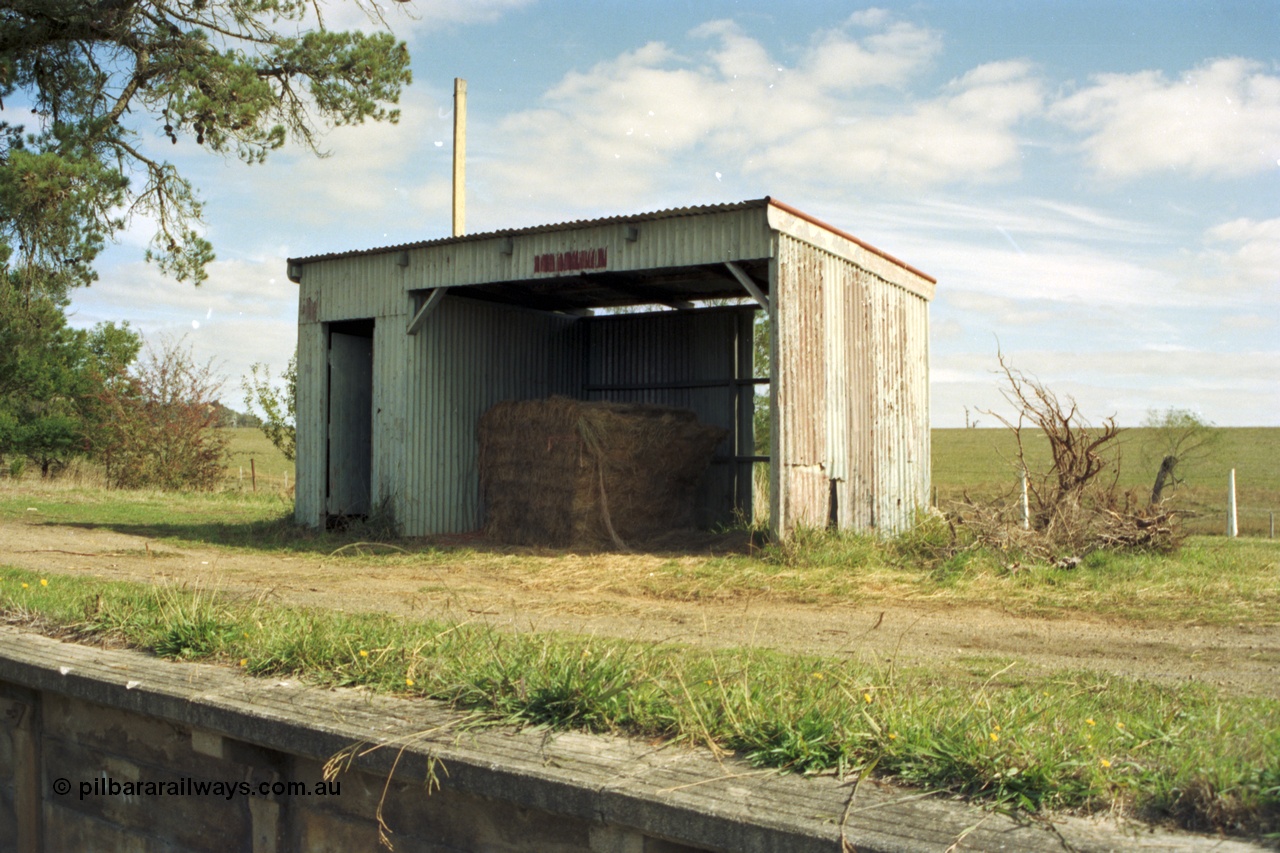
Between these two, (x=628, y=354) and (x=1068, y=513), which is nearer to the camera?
(x=1068, y=513)

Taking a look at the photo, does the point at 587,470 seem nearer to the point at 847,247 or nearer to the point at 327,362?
the point at 847,247

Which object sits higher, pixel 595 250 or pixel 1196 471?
pixel 595 250

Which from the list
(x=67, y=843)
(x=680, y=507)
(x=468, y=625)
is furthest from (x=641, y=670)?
(x=680, y=507)

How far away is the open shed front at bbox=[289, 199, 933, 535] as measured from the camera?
12.5 m

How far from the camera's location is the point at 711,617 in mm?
8453

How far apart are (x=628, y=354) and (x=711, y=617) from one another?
10.2 meters

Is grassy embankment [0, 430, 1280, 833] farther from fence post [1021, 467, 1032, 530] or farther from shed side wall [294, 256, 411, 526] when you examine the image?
shed side wall [294, 256, 411, 526]

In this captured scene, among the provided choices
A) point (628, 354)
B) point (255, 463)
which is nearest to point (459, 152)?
point (628, 354)

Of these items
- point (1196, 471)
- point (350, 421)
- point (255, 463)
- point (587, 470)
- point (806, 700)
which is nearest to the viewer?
point (806, 700)

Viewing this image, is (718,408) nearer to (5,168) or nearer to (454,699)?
(5,168)

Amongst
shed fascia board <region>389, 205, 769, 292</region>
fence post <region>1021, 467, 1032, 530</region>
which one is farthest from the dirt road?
shed fascia board <region>389, 205, 769, 292</region>

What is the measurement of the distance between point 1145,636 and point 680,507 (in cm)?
838

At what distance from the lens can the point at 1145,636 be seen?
7445mm

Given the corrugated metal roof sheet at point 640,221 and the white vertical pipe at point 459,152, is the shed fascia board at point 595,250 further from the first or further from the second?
the white vertical pipe at point 459,152
